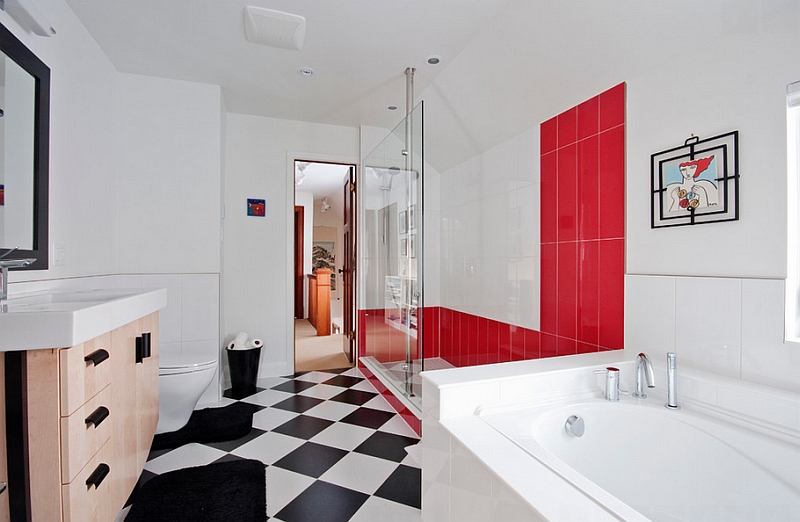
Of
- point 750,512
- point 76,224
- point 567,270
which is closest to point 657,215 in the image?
point 567,270

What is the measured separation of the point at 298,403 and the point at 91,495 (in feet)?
5.85

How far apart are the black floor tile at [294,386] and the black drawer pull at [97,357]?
2.04 m

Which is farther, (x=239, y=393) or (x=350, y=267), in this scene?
(x=350, y=267)

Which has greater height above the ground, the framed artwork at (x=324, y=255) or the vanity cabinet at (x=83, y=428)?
the framed artwork at (x=324, y=255)

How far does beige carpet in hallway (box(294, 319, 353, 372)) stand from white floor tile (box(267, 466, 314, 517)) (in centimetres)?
188

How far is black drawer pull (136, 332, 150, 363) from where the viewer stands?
1642 mm

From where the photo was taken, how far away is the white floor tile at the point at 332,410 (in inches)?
104

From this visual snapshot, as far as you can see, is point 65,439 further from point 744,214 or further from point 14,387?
point 744,214

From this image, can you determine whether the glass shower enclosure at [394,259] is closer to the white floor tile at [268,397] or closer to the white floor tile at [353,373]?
the white floor tile at [353,373]

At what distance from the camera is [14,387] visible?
99 centimetres

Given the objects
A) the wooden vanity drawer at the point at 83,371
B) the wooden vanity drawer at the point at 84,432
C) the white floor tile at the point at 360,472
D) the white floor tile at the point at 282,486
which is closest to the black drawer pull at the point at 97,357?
the wooden vanity drawer at the point at 83,371

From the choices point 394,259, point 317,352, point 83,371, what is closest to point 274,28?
point 394,259

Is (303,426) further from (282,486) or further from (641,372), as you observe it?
(641,372)

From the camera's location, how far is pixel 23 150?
5.21ft
